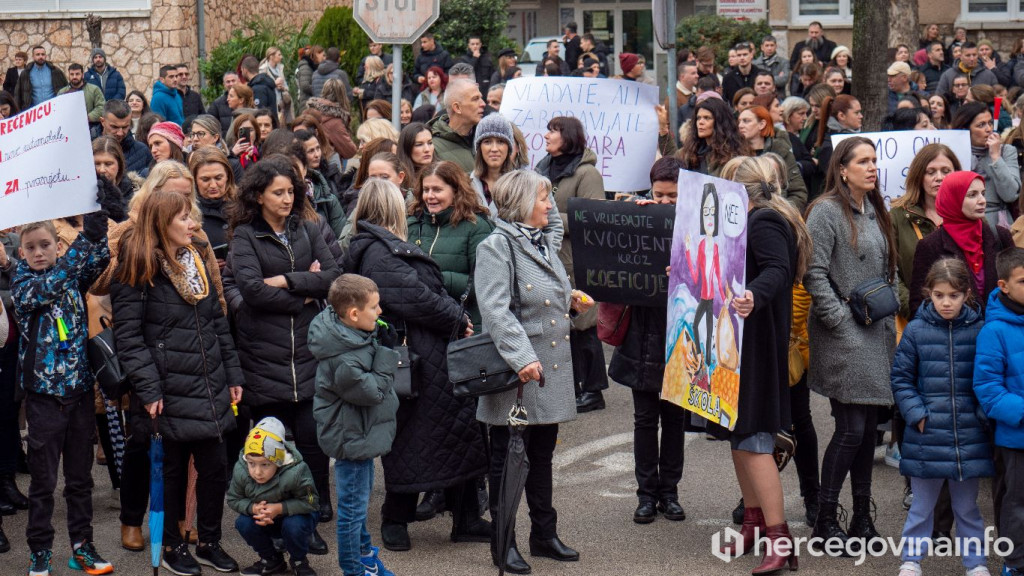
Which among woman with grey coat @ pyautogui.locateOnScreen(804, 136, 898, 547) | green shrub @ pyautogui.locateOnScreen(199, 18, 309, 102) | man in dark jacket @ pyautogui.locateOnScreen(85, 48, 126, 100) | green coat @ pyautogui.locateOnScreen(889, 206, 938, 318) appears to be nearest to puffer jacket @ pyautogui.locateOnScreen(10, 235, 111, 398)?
woman with grey coat @ pyautogui.locateOnScreen(804, 136, 898, 547)

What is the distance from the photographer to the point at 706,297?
5684 millimetres

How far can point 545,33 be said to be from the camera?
3556cm

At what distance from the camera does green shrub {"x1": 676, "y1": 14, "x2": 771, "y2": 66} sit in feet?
83.3

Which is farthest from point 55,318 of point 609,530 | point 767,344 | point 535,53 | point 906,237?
point 535,53

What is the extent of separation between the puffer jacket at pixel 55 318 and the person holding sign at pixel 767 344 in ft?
9.33

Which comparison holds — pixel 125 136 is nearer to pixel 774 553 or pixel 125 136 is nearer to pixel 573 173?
pixel 573 173

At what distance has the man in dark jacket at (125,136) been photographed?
923 centimetres

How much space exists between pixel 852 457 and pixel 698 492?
3.87ft

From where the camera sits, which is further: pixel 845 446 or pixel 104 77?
pixel 104 77

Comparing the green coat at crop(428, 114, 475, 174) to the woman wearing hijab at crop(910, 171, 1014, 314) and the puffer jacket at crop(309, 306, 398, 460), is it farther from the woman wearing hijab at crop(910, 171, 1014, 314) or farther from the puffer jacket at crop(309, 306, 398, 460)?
the woman wearing hijab at crop(910, 171, 1014, 314)

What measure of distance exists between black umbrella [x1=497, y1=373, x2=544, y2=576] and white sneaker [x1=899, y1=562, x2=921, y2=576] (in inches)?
65.3

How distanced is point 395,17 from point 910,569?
512cm

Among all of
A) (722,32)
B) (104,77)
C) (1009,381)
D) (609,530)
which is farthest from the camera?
(722,32)

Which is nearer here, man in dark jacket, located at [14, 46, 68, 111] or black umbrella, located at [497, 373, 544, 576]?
black umbrella, located at [497, 373, 544, 576]
